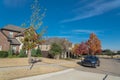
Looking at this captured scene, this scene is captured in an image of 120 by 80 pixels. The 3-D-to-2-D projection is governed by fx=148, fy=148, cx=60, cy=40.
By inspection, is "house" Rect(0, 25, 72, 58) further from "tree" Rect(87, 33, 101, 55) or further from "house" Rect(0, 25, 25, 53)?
"tree" Rect(87, 33, 101, 55)

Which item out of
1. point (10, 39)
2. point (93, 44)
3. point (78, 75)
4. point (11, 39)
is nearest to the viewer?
point (78, 75)

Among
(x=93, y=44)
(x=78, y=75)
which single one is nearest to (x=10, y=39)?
(x=78, y=75)

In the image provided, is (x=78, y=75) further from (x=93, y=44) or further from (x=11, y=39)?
(x=93, y=44)

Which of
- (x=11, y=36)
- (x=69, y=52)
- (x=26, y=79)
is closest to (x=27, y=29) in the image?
(x=26, y=79)

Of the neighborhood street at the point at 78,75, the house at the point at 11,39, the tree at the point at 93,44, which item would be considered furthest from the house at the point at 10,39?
the tree at the point at 93,44

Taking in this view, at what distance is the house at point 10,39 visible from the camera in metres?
32.1

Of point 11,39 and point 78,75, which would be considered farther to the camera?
point 11,39

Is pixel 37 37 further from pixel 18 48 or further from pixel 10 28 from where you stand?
pixel 10 28

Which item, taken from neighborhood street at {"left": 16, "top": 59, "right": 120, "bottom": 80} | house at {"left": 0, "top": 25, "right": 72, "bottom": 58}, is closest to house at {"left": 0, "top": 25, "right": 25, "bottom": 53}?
house at {"left": 0, "top": 25, "right": 72, "bottom": 58}

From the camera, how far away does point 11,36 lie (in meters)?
38.8

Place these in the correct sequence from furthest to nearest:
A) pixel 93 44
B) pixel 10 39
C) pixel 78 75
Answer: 1. pixel 93 44
2. pixel 10 39
3. pixel 78 75

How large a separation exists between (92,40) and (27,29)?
44.4 metres

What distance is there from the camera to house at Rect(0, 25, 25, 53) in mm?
32125

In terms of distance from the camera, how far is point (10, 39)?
3666cm
